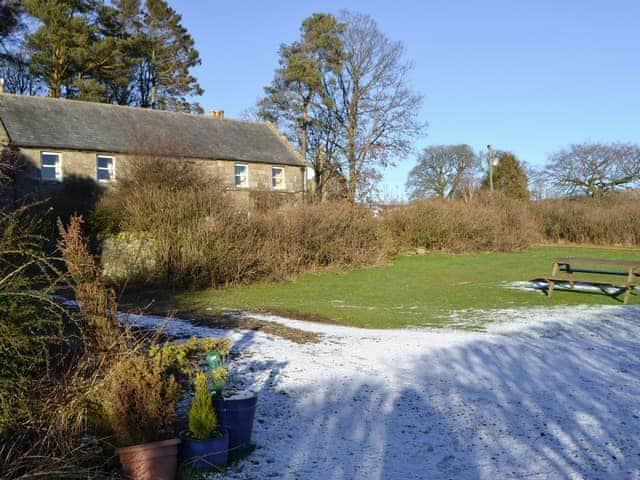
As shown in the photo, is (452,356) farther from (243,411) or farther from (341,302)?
(341,302)

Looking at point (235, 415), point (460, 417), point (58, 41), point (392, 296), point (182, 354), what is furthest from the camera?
point (58, 41)

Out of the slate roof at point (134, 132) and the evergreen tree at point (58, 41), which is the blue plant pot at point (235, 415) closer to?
the slate roof at point (134, 132)

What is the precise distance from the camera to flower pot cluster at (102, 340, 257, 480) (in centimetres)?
416

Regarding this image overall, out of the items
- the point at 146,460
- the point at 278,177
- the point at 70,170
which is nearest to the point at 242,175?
the point at 278,177

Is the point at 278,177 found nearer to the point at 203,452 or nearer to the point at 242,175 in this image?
the point at 242,175

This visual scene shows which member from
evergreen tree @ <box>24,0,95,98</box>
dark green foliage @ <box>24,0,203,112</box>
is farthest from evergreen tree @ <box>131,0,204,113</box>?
evergreen tree @ <box>24,0,95,98</box>

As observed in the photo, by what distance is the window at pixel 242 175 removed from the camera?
111 feet

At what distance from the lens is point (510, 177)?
158 feet

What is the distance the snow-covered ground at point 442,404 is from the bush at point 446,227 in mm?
20350

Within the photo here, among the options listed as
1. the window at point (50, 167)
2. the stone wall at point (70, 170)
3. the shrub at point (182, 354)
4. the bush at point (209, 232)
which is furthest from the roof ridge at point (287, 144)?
the shrub at point (182, 354)

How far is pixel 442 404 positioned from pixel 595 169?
46.6 m

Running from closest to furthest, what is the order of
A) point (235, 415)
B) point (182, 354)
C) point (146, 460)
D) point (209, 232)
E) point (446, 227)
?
point (146, 460)
point (235, 415)
point (182, 354)
point (209, 232)
point (446, 227)

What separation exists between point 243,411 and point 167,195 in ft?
46.2

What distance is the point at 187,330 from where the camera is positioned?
957 cm
